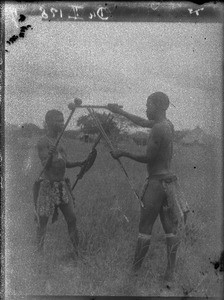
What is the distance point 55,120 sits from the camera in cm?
269

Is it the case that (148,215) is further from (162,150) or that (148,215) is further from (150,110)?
(150,110)

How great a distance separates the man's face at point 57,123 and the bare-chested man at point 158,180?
14.7 inches

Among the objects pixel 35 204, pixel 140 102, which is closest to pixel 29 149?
pixel 35 204

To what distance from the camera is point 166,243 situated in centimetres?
268

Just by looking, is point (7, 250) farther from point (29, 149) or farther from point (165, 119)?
point (165, 119)

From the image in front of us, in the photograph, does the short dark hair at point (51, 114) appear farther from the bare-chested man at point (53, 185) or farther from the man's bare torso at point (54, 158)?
the man's bare torso at point (54, 158)

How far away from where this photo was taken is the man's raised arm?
104 inches

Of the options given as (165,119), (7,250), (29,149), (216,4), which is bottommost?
(7,250)

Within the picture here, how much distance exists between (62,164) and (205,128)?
3.58 feet

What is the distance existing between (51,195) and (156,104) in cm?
102

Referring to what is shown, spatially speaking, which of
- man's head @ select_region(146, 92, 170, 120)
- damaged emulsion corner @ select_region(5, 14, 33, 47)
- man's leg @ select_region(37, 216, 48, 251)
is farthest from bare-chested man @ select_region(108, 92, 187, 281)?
damaged emulsion corner @ select_region(5, 14, 33, 47)

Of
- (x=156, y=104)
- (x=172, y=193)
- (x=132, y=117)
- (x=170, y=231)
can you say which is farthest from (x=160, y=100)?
(x=170, y=231)

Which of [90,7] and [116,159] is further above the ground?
[90,7]

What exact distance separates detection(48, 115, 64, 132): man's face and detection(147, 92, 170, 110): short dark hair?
2.15 ft
